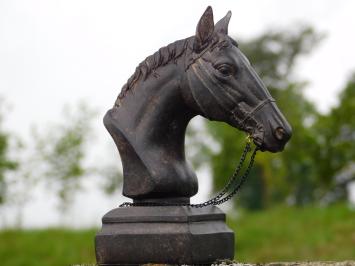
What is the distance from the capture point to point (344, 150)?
1758 cm

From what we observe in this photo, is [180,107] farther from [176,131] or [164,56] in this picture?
[164,56]

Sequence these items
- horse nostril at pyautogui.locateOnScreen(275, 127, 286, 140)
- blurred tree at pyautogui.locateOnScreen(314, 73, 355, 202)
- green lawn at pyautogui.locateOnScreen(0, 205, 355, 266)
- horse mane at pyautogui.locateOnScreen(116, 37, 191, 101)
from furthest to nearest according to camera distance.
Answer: blurred tree at pyautogui.locateOnScreen(314, 73, 355, 202)
green lawn at pyautogui.locateOnScreen(0, 205, 355, 266)
horse mane at pyautogui.locateOnScreen(116, 37, 191, 101)
horse nostril at pyautogui.locateOnScreen(275, 127, 286, 140)

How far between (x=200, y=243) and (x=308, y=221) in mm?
10001

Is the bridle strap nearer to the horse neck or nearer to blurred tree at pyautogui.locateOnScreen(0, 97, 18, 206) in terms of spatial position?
the horse neck

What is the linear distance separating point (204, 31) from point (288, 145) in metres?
14.9

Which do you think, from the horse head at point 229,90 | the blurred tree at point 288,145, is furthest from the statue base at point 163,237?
the blurred tree at point 288,145

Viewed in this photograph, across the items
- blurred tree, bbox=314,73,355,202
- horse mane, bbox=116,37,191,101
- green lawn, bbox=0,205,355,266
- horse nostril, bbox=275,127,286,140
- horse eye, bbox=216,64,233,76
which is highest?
horse mane, bbox=116,37,191,101

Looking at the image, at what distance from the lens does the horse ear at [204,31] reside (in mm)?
3484

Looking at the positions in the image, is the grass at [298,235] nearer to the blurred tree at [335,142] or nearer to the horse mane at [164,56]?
the blurred tree at [335,142]

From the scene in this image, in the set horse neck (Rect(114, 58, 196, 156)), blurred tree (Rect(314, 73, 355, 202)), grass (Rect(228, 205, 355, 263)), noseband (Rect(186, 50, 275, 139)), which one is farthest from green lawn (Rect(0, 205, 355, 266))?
noseband (Rect(186, 50, 275, 139))

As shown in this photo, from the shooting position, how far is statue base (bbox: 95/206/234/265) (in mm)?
3447

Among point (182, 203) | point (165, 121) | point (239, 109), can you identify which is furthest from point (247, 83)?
point (182, 203)

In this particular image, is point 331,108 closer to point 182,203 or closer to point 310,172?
point 310,172

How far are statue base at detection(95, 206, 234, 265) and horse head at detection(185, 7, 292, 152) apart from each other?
0.50m
